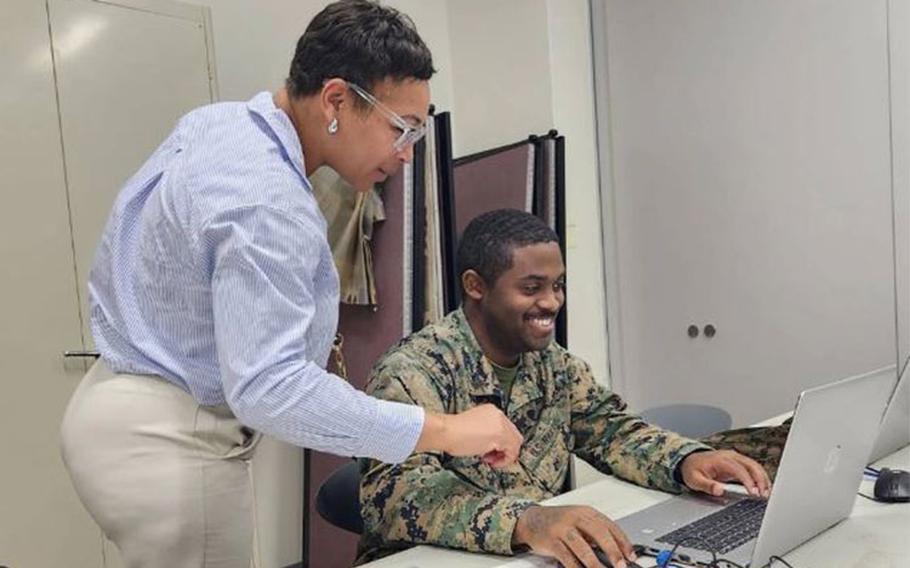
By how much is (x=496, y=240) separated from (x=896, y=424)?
89cm

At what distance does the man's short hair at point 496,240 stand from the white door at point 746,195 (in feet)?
5.15

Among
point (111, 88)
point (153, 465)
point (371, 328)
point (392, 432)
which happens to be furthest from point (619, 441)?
point (111, 88)

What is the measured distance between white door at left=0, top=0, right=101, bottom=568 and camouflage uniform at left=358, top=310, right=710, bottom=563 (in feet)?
3.16

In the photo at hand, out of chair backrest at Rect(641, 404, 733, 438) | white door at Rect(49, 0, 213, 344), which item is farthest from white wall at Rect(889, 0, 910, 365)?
white door at Rect(49, 0, 213, 344)

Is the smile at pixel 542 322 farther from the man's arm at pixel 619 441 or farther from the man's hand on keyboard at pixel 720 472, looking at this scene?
the man's hand on keyboard at pixel 720 472

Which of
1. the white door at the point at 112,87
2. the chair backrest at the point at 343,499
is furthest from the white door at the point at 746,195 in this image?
the chair backrest at the point at 343,499

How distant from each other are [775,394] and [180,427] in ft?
8.16

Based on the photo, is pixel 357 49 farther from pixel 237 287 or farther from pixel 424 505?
pixel 424 505

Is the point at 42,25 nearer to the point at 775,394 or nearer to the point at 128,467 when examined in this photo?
the point at 128,467

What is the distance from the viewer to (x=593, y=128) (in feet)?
11.2

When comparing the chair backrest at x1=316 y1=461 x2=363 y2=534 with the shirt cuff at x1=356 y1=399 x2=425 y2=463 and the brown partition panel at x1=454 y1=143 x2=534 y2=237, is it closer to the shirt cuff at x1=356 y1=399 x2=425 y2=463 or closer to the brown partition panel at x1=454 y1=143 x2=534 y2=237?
the shirt cuff at x1=356 y1=399 x2=425 y2=463

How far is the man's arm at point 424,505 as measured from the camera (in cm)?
124

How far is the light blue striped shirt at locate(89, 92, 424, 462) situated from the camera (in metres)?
0.93

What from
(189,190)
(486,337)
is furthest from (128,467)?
(486,337)
